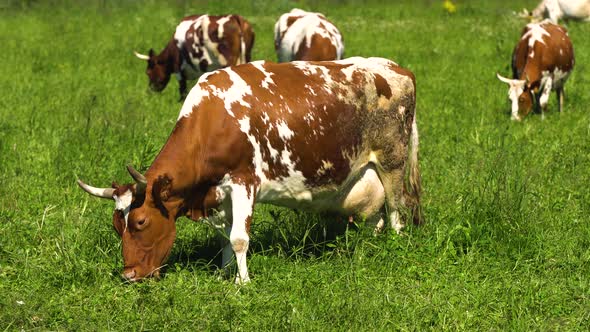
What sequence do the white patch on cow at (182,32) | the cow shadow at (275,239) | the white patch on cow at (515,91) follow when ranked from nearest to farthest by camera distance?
1. the cow shadow at (275,239)
2. the white patch on cow at (515,91)
3. the white patch on cow at (182,32)

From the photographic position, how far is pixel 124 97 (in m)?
14.5

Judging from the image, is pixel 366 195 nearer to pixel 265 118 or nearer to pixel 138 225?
→ pixel 265 118

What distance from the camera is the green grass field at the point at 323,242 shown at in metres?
6.30

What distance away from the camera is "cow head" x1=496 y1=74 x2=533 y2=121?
45.0 ft

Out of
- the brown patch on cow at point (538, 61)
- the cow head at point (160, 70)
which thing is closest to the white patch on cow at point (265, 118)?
the brown patch on cow at point (538, 61)

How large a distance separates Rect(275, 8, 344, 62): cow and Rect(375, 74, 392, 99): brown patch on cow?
643 centimetres

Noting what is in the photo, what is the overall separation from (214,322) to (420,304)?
1.47 metres

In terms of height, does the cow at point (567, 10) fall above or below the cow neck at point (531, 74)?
below

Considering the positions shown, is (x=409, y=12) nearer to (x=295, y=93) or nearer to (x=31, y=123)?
(x=31, y=123)

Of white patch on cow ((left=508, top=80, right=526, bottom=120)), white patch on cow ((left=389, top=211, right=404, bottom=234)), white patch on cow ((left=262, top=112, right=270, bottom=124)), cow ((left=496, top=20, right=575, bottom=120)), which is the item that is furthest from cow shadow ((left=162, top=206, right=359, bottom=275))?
cow ((left=496, top=20, right=575, bottom=120))

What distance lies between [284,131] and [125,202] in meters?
1.35

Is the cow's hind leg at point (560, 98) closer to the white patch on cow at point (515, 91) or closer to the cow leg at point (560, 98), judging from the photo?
the cow leg at point (560, 98)

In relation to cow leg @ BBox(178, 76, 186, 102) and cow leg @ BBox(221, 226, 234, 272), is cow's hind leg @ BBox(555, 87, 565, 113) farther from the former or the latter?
cow leg @ BBox(221, 226, 234, 272)

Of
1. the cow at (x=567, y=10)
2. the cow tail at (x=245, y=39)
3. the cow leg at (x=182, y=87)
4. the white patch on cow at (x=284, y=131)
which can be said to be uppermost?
the white patch on cow at (x=284, y=131)
